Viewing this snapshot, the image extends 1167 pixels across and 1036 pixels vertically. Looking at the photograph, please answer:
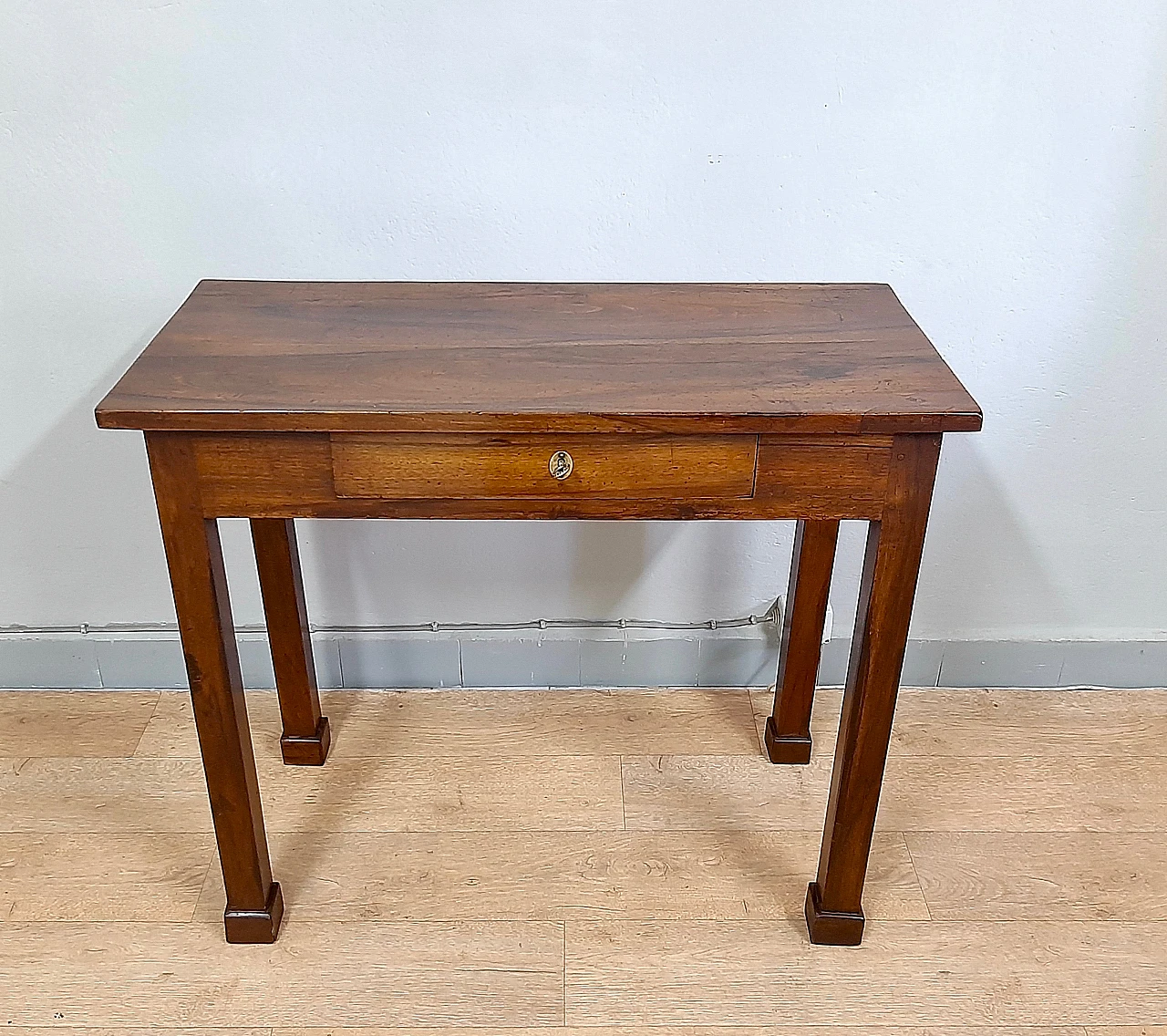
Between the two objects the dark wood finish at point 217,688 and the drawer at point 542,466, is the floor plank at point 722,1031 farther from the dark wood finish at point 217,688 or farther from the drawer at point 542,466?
the drawer at point 542,466

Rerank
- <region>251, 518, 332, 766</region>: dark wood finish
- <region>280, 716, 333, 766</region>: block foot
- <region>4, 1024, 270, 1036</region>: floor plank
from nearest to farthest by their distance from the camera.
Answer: <region>4, 1024, 270, 1036</region>: floor plank < <region>251, 518, 332, 766</region>: dark wood finish < <region>280, 716, 333, 766</region>: block foot

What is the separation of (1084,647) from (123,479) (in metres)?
1.62

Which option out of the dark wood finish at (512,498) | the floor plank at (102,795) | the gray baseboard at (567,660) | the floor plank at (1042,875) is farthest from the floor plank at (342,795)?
the dark wood finish at (512,498)

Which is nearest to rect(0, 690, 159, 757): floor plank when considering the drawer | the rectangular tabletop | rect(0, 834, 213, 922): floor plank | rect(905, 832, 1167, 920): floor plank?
rect(0, 834, 213, 922): floor plank

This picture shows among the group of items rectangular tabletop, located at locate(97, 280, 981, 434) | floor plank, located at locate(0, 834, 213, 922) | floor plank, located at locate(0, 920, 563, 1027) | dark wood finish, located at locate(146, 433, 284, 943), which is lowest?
floor plank, located at locate(0, 834, 213, 922)

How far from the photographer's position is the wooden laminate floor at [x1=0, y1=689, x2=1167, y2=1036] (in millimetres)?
1350

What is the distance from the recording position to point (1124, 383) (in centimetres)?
169

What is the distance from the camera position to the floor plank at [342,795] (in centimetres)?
162

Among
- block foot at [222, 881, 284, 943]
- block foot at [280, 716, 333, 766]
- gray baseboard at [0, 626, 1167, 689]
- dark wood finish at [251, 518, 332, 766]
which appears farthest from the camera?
gray baseboard at [0, 626, 1167, 689]

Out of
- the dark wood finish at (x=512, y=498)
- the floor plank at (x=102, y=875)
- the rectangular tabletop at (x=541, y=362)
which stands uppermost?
the rectangular tabletop at (x=541, y=362)

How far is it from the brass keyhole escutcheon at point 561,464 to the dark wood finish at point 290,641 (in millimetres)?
543

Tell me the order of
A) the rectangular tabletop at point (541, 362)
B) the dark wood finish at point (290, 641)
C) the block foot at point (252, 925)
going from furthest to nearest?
the dark wood finish at point (290, 641) < the block foot at point (252, 925) < the rectangular tabletop at point (541, 362)

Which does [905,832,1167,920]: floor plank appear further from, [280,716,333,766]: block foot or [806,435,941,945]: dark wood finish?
[280,716,333,766]: block foot

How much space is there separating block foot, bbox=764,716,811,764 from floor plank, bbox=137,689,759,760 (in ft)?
0.13
